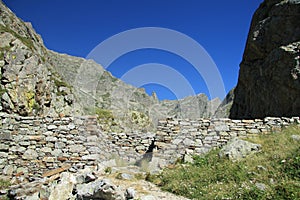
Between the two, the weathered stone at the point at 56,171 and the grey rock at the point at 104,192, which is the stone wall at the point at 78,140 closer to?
the weathered stone at the point at 56,171

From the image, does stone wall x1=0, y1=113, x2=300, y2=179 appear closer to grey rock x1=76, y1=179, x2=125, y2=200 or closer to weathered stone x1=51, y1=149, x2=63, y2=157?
weathered stone x1=51, y1=149, x2=63, y2=157

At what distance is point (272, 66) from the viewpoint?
53.4 ft

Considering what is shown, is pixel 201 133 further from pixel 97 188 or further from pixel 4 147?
pixel 4 147

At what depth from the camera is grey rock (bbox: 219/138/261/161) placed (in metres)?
8.42

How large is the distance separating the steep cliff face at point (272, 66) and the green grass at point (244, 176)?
649cm

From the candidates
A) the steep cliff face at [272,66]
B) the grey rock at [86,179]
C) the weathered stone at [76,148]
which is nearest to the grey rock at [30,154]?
the weathered stone at [76,148]

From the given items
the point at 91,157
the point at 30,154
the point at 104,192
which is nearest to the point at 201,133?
the point at 91,157

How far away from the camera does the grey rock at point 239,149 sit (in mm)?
8417

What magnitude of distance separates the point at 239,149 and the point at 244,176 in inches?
74.8

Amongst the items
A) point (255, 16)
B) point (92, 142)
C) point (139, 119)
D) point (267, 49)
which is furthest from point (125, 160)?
point (139, 119)

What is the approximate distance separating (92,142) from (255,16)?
21231mm

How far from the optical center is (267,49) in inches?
719

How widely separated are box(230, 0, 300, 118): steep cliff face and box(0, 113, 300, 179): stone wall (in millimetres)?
4912

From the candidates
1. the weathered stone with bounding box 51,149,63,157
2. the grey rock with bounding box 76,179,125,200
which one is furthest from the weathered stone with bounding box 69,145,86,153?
the grey rock with bounding box 76,179,125,200
